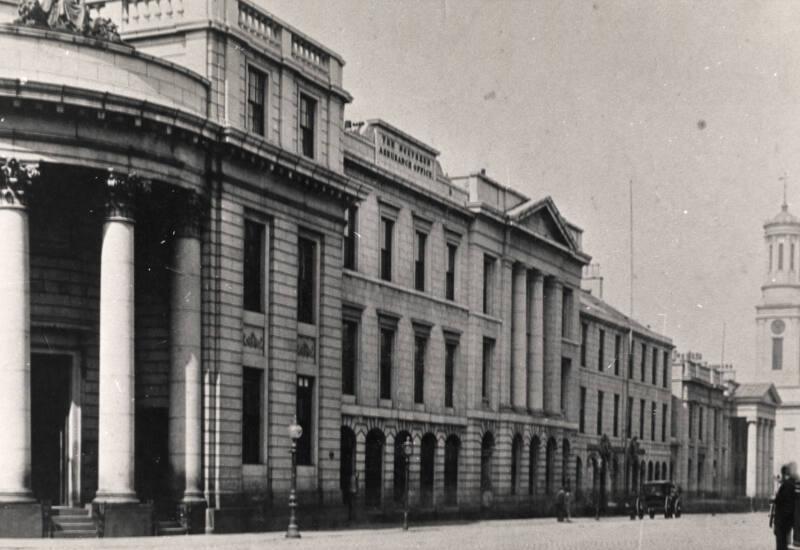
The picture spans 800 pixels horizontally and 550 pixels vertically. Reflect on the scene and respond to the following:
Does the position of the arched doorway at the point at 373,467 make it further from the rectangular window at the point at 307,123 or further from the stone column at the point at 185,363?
Answer: the stone column at the point at 185,363

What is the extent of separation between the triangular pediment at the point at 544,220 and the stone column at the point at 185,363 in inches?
1028

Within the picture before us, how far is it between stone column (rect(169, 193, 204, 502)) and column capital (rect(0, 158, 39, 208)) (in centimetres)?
454

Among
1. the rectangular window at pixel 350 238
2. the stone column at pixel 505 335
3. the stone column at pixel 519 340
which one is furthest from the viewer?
the stone column at pixel 519 340

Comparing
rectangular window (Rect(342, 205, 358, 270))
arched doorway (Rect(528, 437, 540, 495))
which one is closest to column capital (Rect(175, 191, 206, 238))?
rectangular window (Rect(342, 205, 358, 270))

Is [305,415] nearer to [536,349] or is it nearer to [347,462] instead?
[347,462]

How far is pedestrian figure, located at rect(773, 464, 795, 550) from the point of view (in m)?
23.3

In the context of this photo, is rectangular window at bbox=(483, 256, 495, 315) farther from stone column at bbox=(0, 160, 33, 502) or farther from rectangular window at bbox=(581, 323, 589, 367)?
stone column at bbox=(0, 160, 33, 502)

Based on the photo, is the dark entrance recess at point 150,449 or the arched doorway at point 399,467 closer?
the dark entrance recess at point 150,449

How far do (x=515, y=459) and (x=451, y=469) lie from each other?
23.2 ft

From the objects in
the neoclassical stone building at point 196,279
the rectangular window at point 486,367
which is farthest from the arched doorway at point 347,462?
the rectangular window at point 486,367

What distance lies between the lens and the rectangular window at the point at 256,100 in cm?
3606

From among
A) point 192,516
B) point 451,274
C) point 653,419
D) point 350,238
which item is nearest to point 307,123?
point 350,238

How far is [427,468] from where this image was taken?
50.6m

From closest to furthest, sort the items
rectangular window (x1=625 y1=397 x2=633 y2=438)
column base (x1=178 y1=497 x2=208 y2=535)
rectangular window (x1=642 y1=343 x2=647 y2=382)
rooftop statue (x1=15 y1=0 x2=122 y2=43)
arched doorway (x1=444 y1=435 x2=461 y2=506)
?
rooftop statue (x1=15 y1=0 x2=122 y2=43) < column base (x1=178 y1=497 x2=208 y2=535) < arched doorway (x1=444 y1=435 x2=461 y2=506) < rectangular window (x1=625 y1=397 x2=633 y2=438) < rectangular window (x1=642 y1=343 x2=647 y2=382)
